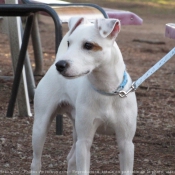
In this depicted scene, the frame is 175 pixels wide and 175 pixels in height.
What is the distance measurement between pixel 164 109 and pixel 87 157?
257 cm

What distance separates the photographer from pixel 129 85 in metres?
3.20

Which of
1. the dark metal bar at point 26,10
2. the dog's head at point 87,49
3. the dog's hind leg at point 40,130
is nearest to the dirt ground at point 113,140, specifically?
the dog's hind leg at point 40,130

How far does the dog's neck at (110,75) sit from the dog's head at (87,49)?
7 centimetres

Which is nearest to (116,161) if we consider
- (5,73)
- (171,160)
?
(171,160)

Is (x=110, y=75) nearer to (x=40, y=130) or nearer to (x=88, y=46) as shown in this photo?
(x=88, y=46)

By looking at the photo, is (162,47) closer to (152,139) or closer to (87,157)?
(152,139)

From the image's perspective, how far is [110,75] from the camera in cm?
310

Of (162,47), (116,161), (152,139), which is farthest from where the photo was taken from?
(162,47)

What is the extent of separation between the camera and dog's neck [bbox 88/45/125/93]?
3072 mm

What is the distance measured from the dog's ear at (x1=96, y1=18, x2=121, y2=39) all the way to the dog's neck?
0.31ft

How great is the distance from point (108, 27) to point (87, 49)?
0.17 metres

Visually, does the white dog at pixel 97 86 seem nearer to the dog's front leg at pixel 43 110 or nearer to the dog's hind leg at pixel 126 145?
the dog's hind leg at pixel 126 145

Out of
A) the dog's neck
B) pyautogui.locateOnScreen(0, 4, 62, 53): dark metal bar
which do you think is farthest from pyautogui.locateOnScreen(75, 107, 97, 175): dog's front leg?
pyautogui.locateOnScreen(0, 4, 62, 53): dark metal bar

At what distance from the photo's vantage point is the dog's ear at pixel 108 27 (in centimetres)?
296
